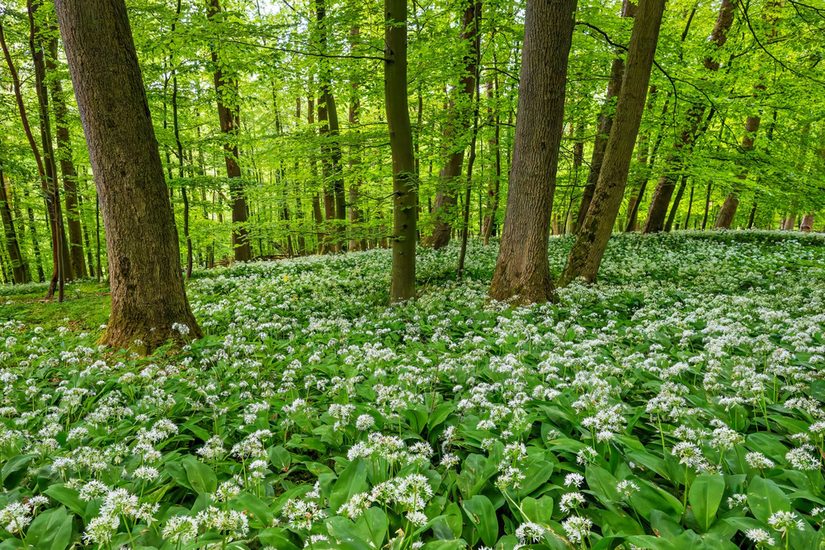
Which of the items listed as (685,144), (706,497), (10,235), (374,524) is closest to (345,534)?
(374,524)

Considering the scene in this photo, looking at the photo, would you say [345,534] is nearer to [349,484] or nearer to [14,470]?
[349,484]

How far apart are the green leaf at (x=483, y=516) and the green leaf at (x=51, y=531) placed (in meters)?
1.86

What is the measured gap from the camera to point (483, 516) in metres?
1.92

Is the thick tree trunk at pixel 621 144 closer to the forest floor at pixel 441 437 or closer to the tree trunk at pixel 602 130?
the forest floor at pixel 441 437

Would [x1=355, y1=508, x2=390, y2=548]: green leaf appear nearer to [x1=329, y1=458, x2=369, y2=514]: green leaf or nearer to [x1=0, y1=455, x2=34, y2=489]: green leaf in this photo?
[x1=329, y1=458, x2=369, y2=514]: green leaf

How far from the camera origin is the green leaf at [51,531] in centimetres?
185

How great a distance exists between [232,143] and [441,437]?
35.9 feet

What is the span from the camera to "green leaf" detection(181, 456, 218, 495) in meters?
2.31

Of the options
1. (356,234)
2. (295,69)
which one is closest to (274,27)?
(295,69)

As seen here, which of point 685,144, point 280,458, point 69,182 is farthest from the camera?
point 69,182

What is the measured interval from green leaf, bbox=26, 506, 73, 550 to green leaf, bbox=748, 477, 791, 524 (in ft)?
10.1

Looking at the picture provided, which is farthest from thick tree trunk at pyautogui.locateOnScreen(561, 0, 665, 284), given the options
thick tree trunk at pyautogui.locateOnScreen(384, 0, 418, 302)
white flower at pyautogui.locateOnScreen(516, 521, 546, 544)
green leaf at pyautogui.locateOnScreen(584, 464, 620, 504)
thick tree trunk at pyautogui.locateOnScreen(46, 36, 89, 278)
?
thick tree trunk at pyautogui.locateOnScreen(46, 36, 89, 278)

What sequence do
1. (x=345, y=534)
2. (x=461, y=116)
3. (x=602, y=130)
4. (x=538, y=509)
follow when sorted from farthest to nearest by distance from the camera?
1. (x=602, y=130)
2. (x=461, y=116)
3. (x=538, y=509)
4. (x=345, y=534)

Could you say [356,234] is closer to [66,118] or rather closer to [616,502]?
[616,502]
